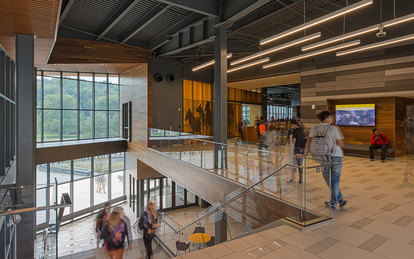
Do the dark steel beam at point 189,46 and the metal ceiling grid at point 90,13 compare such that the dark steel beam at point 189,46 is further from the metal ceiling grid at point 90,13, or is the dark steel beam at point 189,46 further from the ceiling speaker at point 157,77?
the metal ceiling grid at point 90,13

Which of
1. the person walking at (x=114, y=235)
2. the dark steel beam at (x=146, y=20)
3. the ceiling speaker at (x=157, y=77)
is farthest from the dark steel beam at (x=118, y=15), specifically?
the person walking at (x=114, y=235)

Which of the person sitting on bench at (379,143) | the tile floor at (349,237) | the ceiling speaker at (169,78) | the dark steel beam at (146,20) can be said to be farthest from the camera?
the ceiling speaker at (169,78)

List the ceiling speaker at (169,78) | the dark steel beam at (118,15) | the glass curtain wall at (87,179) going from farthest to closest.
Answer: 1. the glass curtain wall at (87,179)
2. the ceiling speaker at (169,78)
3. the dark steel beam at (118,15)

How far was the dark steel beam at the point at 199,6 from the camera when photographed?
7.16 meters

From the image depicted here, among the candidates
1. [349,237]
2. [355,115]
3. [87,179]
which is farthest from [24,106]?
[87,179]

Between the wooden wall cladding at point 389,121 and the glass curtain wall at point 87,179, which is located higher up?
the wooden wall cladding at point 389,121

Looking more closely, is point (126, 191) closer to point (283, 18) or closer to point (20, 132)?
point (20, 132)

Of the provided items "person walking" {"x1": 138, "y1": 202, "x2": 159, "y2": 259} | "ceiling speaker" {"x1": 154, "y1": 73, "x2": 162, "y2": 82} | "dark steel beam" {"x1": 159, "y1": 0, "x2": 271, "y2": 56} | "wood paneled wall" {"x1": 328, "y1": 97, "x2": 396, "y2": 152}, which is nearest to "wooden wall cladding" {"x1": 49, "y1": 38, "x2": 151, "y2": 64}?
"ceiling speaker" {"x1": 154, "y1": 73, "x2": 162, "y2": 82}

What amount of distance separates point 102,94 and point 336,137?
15941mm

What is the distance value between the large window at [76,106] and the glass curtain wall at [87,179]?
1.65 m

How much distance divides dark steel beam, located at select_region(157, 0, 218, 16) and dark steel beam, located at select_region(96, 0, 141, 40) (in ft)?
5.82

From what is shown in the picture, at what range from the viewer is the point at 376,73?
1002cm

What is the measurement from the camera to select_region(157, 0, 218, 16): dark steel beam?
716 centimetres

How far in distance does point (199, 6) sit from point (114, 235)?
6377mm
